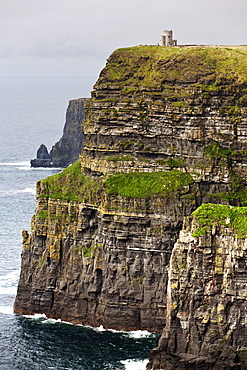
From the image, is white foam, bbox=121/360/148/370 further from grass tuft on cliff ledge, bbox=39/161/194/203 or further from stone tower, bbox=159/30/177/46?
stone tower, bbox=159/30/177/46

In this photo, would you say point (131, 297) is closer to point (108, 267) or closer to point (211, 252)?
point (108, 267)

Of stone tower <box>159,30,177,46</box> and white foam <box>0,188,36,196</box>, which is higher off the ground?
stone tower <box>159,30,177,46</box>

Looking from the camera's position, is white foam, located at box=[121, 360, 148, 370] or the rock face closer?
white foam, located at box=[121, 360, 148, 370]

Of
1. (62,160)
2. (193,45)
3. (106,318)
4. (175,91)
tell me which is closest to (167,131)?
(175,91)

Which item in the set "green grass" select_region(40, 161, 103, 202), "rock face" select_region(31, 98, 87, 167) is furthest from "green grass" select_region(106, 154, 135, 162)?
"rock face" select_region(31, 98, 87, 167)

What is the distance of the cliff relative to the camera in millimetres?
86250

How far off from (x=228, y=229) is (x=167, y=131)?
16.7 metres

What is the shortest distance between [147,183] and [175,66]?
470 inches

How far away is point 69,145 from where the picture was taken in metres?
193

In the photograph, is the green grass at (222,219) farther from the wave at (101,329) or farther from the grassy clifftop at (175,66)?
the grassy clifftop at (175,66)

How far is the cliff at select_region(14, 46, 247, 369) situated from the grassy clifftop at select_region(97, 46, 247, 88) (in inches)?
4.2

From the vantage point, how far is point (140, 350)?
8156 cm

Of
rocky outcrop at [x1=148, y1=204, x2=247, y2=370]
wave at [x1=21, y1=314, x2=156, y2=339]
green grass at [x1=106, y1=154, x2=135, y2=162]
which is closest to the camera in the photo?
rocky outcrop at [x1=148, y1=204, x2=247, y2=370]

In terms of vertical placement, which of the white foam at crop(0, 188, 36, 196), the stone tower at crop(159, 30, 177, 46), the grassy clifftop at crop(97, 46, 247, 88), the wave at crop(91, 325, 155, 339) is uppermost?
the stone tower at crop(159, 30, 177, 46)
